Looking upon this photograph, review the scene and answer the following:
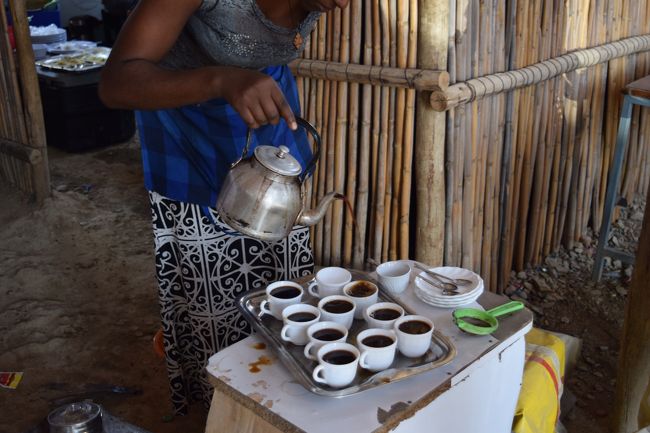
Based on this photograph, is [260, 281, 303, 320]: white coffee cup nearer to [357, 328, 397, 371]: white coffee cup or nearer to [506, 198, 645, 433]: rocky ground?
[357, 328, 397, 371]: white coffee cup

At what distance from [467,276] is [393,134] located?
124 centimetres

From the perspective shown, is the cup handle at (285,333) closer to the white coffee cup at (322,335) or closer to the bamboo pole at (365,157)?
the white coffee cup at (322,335)

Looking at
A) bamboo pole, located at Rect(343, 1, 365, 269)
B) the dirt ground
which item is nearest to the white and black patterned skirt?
the dirt ground

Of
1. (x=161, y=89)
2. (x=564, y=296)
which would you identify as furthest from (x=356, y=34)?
(x=564, y=296)

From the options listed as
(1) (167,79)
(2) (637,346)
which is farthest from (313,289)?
(2) (637,346)

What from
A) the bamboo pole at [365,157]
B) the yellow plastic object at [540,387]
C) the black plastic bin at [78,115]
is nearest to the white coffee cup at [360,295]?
the yellow plastic object at [540,387]

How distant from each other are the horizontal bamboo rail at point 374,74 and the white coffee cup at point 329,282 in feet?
3.95

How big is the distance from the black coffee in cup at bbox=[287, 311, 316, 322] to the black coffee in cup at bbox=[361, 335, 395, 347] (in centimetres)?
16

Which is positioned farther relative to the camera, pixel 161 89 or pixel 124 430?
pixel 124 430

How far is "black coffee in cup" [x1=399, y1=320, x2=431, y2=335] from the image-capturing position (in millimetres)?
1523

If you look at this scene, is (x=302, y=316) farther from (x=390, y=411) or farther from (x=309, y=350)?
(x=390, y=411)

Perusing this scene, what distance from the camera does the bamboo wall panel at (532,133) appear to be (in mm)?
3025

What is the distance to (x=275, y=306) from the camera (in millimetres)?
1651

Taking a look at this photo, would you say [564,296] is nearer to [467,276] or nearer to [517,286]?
[517,286]
